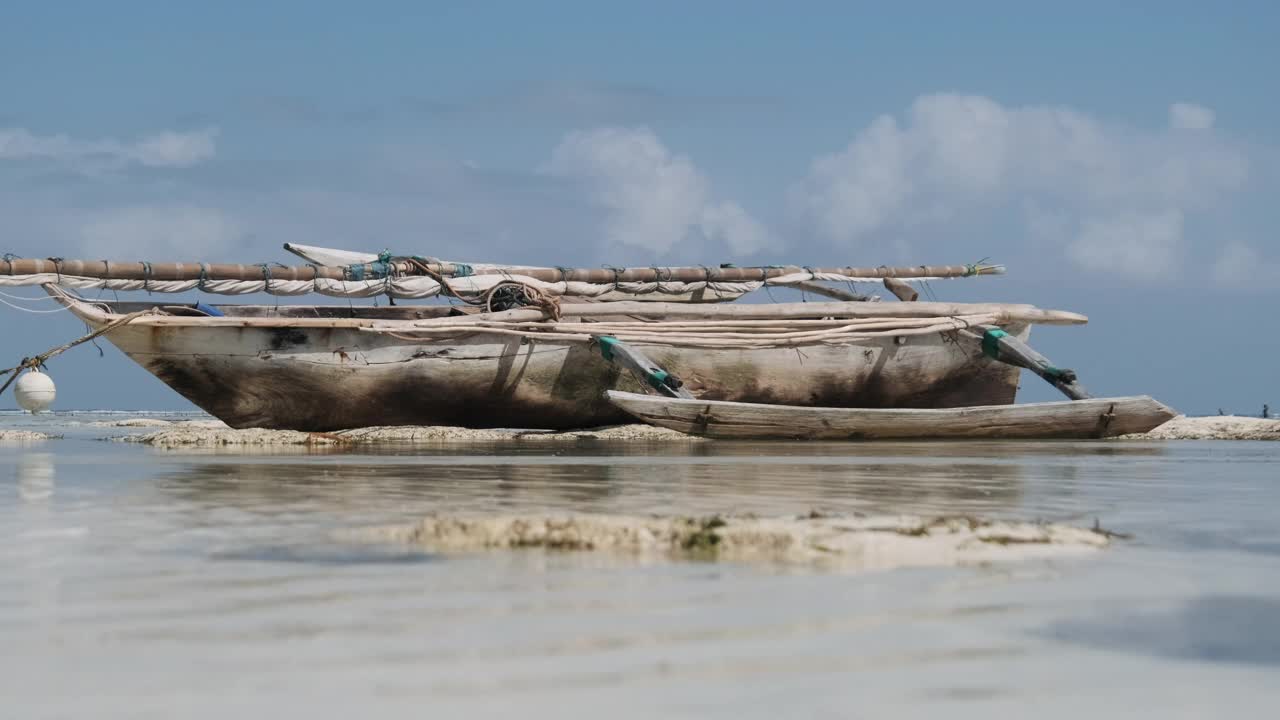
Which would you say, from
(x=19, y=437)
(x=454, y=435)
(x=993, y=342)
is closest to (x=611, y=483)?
(x=454, y=435)

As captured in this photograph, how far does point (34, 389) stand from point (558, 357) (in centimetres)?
1214

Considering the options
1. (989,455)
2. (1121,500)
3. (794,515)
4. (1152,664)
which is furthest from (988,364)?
(1152,664)

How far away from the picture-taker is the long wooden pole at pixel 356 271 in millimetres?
14703

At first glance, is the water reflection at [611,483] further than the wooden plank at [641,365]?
No

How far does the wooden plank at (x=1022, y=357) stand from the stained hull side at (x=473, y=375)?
380mm

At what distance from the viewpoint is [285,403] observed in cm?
1406

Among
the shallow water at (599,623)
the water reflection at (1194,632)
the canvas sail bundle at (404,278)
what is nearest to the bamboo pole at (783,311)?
the canvas sail bundle at (404,278)

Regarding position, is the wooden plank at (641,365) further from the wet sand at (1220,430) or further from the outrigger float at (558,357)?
the wet sand at (1220,430)

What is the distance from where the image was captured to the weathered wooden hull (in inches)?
539

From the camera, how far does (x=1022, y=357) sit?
14.4m

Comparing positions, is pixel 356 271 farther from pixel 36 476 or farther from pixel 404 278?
pixel 36 476

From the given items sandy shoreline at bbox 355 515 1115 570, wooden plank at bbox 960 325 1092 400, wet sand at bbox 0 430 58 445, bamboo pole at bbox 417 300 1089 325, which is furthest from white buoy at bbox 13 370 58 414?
sandy shoreline at bbox 355 515 1115 570

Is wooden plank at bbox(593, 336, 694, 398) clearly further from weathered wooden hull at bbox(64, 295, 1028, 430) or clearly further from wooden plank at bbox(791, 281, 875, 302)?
wooden plank at bbox(791, 281, 875, 302)

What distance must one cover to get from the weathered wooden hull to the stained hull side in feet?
0.04
